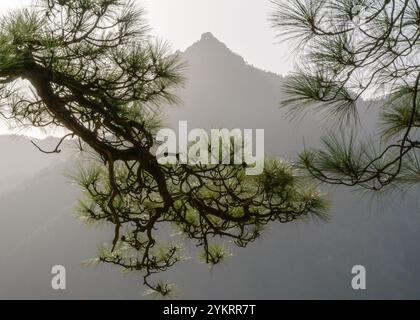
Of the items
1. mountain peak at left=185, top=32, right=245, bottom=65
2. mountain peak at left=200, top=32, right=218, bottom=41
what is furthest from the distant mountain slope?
mountain peak at left=200, top=32, right=218, bottom=41

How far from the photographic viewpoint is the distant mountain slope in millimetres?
33125

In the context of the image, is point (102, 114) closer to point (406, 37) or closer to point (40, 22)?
point (40, 22)

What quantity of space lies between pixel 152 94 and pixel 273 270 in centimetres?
3500

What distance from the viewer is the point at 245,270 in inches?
1398

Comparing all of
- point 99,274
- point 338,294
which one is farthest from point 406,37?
point 338,294

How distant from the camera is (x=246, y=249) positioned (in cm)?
3794

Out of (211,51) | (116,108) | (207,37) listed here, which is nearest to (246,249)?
(211,51)

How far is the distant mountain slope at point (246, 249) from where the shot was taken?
33.1 m

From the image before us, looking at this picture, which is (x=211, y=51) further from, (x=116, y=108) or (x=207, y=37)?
(x=116, y=108)

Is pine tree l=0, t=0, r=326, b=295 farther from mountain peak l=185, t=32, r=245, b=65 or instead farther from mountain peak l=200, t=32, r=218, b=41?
mountain peak l=200, t=32, r=218, b=41

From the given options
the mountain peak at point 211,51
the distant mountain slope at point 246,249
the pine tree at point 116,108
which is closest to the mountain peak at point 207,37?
the mountain peak at point 211,51

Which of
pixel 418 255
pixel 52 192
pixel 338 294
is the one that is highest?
pixel 52 192

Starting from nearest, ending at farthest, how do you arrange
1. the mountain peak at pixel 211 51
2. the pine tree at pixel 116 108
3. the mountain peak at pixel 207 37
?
the pine tree at pixel 116 108 → the mountain peak at pixel 211 51 → the mountain peak at pixel 207 37

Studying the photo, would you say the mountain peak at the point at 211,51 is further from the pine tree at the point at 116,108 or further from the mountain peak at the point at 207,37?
the pine tree at the point at 116,108
